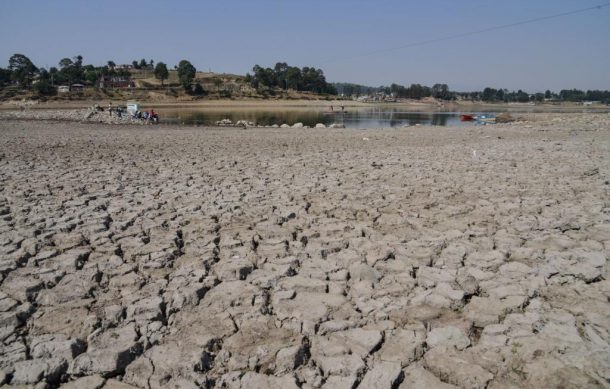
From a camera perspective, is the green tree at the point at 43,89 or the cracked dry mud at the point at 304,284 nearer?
the cracked dry mud at the point at 304,284

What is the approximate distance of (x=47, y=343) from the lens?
100 inches

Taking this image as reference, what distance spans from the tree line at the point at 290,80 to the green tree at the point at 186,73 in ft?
55.5

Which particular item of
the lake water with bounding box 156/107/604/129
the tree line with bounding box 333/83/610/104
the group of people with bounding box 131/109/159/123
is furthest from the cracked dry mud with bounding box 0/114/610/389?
the tree line with bounding box 333/83/610/104

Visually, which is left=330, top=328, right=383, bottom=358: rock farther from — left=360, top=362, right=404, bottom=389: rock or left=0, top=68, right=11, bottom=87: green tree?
left=0, top=68, right=11, bottom=87: green tree

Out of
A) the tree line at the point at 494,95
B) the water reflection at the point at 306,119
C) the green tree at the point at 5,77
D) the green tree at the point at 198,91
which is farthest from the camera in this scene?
the tree line at the point at 494,95

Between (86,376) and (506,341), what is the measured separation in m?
2.55

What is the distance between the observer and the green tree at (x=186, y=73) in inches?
3703

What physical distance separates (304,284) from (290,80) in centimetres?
11224

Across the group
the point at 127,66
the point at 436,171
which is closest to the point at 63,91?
the point at 127,66

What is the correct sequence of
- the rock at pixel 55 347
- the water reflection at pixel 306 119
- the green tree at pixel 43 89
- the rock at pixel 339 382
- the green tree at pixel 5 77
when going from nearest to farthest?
the rock at pixel 339 382 < the rock at pixel 55 347 < the water reflection at pixel 306 119 < the green tree at pixel 43 89 < the green tree at pixel 5 77

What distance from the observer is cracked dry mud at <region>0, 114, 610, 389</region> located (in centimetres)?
237

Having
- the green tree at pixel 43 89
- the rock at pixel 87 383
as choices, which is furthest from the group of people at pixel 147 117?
the green tree at pixel 43 89

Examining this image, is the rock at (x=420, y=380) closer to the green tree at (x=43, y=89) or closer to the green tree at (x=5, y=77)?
the green tree at (x=43, y=89)

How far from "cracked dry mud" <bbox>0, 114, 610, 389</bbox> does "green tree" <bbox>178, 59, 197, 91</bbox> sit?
9352 centimetres
